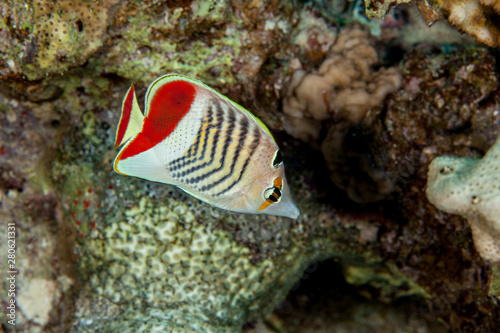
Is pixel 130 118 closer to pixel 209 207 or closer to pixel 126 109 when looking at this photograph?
pixel 126 109

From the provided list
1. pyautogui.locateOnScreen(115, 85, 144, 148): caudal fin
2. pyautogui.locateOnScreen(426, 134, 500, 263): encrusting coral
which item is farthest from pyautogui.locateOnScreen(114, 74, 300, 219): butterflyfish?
pyautogui.locateOnScreen(426, 134, 500, 263): encrusting coral

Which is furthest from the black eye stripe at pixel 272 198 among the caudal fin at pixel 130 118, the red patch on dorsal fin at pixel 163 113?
the caudal fin at pixel 130 118

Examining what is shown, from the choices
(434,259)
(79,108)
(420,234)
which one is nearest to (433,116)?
(420,234)

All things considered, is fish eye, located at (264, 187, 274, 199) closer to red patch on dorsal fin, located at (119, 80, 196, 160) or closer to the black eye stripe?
the black eye stripe

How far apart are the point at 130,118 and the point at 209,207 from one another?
144 centimetres

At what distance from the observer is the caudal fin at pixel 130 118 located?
1.75m

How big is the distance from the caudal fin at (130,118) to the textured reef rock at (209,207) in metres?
1.18

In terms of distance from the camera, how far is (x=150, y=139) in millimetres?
1797

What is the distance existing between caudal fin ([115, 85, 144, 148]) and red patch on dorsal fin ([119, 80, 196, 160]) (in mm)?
29

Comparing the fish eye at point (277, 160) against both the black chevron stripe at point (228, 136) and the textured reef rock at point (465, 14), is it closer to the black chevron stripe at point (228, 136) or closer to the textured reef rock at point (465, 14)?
the black chevron stripe at point (228, 136)

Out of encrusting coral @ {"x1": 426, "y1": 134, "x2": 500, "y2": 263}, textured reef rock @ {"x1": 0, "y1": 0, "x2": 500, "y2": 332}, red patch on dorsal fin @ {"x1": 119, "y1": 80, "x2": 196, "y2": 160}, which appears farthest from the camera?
textured reef rock @ {"x1": 0, "y1": 0, "x2": 500, "y2": 332}

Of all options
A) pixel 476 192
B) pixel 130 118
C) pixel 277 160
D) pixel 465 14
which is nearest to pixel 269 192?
pixel 277 160

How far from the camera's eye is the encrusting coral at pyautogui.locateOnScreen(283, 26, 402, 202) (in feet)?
9.30

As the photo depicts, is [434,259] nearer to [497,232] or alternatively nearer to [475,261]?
[475,261]
